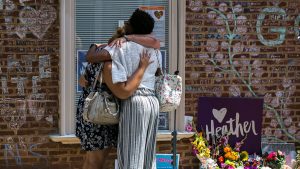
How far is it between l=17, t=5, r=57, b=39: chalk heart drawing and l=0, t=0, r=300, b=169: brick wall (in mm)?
10

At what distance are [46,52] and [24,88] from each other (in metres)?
0.44

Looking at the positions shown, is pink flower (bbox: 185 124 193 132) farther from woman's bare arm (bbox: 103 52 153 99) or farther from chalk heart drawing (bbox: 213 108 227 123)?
woman's bare arm (bbox: 103 52 153 99)

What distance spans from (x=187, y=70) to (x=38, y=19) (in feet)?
5.52

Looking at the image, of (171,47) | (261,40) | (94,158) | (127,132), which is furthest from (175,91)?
(261,40)

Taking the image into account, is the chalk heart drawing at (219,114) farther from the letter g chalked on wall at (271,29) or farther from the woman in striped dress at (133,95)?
the woman in striped dress at (133,95)

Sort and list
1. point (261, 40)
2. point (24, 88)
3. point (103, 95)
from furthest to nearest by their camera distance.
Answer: point (261, 40) < point (24, 88) < point (103, 95)

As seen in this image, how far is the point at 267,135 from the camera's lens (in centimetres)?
615


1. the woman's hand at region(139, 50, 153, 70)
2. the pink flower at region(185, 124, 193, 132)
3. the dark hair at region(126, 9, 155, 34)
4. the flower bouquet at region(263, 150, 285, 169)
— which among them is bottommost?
the flower bouquet at region(263, 150, 285, 169)

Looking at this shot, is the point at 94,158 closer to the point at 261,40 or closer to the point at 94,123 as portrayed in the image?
the point at 94,123

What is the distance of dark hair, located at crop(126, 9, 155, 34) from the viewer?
4.11 meters

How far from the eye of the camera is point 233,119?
229 inches

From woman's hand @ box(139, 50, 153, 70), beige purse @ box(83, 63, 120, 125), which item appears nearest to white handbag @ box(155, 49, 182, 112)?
woman's hand @ box(139, 50, 153, 70)

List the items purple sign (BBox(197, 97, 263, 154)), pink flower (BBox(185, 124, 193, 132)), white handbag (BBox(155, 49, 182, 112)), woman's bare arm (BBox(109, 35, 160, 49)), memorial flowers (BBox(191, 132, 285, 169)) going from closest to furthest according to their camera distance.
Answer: woman's bare arm (BBox(109, 35, 160, 49))
white handbag (BBox(155, 49, 182, 112))
memorial flowers (BBox(191, 132, 285, 169))
purple sign (BBox(197, 97, 263, 154))
pink flower (BBox(185, 124, 193, 132))

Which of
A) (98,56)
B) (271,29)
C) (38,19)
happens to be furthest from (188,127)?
(98,56)
